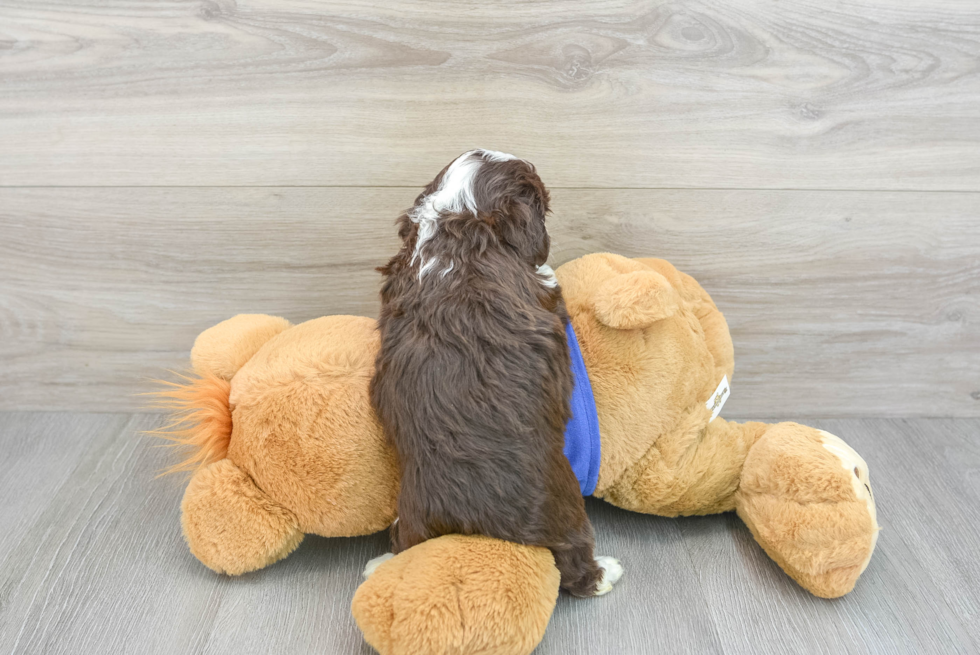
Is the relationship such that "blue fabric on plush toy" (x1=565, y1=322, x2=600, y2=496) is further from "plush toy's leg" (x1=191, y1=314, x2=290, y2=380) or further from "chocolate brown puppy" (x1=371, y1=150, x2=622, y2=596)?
"plush toy's leg" (x1=191, y1=314, x2=290, y2=380)

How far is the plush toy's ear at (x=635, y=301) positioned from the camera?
0.68 m

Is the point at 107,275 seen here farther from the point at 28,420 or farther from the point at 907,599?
the point at 907,599

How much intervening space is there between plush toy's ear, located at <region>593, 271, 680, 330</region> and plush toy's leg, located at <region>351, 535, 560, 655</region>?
9.2 inches

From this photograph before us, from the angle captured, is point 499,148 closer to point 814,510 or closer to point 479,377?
point 479,377

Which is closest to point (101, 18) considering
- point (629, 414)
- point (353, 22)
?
point (353, 22)

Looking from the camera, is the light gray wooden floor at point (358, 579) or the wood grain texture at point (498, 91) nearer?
the light gray wooden floor at point (358, 579)

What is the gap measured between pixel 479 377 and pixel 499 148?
0.35 meters

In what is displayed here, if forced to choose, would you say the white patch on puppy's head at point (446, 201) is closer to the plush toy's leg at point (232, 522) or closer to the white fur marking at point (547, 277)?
the white fur marking at point (547, 277)

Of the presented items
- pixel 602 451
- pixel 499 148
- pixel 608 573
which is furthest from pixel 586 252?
pixel 608 573

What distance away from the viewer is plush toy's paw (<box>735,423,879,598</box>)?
676mm

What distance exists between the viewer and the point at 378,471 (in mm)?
699

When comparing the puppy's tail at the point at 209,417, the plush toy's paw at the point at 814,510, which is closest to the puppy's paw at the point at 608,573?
the plush toy's paw at the point at 814,510

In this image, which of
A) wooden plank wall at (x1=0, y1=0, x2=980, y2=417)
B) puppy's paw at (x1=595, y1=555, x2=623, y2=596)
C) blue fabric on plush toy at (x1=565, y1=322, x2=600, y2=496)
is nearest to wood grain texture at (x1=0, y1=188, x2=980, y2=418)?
wooden plank wall at (x1=0, y1=0, x2=980, y2=417)

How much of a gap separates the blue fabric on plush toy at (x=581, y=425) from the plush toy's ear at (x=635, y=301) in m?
0.04
